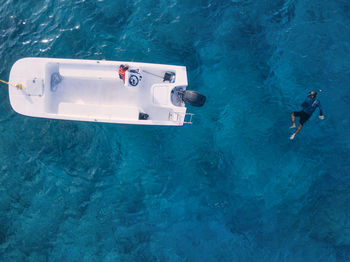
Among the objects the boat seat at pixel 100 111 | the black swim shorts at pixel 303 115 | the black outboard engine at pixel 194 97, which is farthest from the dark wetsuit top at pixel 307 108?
the boat seat at pixel 100 111

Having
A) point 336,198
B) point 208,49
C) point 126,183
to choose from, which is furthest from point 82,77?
point 336,198

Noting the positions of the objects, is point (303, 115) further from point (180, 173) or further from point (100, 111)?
point (100, 111)

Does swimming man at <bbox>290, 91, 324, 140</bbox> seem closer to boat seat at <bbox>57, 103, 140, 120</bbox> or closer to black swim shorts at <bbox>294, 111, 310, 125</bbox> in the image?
black swim shorts at <bbox>294, 111, 310, 125</bbox>

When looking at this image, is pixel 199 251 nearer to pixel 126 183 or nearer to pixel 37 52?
pixel 126 183

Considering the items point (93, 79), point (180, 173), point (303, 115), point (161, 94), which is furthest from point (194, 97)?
point (303, 115)

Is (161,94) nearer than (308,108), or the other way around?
(161,94)

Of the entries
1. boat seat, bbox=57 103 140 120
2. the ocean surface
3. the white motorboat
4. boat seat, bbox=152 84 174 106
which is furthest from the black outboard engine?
boat seat, bbox=57 103 140 120

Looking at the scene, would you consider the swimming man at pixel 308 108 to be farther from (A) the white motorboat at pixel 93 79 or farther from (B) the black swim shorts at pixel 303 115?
(A) the white motorboat at pixel 93 79
